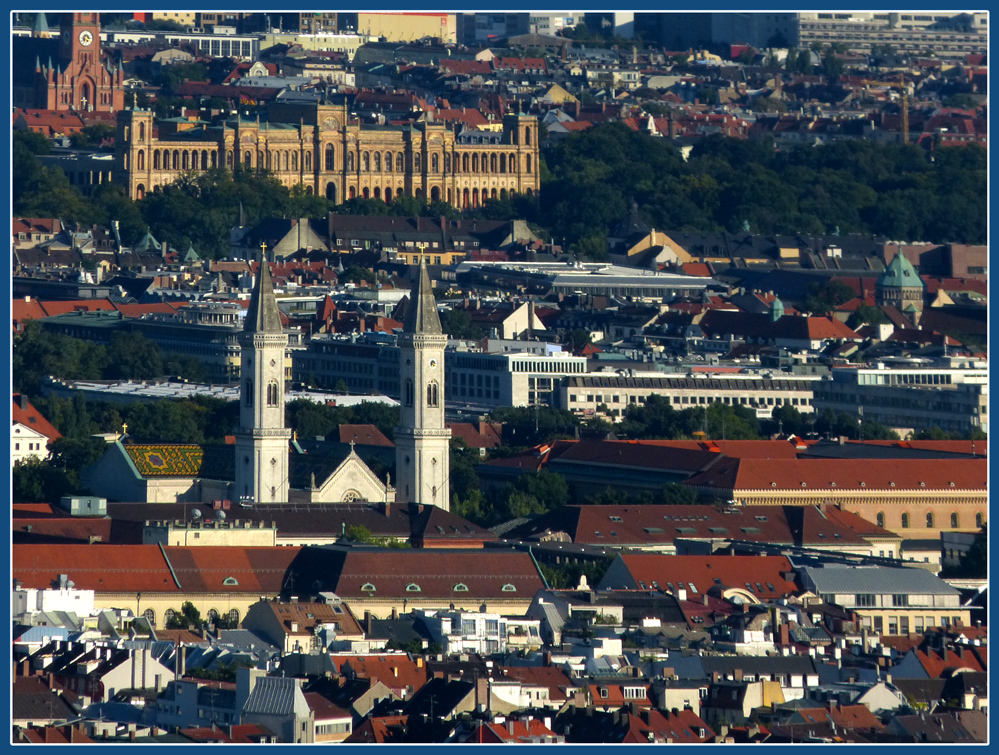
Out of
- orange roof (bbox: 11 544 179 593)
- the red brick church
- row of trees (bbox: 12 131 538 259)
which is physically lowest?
orange roof (bbox: 11 544 179 593)

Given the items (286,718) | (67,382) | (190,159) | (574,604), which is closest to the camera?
(286,718)

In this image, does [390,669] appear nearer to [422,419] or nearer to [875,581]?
[875,581]

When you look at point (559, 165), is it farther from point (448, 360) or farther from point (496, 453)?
point (496, 453)

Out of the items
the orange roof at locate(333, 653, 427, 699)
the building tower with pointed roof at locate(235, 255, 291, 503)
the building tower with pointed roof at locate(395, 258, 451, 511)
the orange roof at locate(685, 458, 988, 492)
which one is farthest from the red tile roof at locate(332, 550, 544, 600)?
the orange roof at locate(685, 458, 988, 492)

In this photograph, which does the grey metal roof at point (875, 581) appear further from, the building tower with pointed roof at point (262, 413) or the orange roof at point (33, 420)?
the orange roof at point (33, 420)

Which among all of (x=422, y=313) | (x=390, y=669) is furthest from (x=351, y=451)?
(x=390, y=669)

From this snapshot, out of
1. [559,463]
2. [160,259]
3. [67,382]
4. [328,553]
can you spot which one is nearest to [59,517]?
[328,553]

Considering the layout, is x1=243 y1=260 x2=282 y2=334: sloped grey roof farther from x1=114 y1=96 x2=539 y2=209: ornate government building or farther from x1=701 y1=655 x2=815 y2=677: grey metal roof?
x1=114 y1=96 x2=539 y2=209: ornate government building
